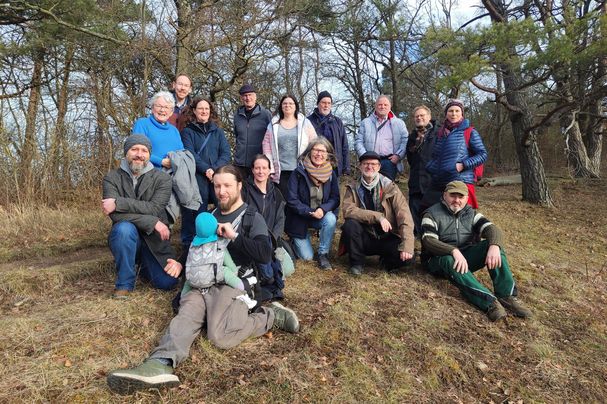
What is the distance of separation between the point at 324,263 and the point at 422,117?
7.15 ft

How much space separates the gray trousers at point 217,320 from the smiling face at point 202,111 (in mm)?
2218

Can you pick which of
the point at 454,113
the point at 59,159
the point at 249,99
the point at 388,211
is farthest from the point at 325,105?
the point at 59,159

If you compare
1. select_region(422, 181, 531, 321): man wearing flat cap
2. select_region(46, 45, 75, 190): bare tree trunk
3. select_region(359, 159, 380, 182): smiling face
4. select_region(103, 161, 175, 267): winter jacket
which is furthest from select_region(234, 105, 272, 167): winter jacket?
select_region(46, 45, 75, 190): bare tree trunk

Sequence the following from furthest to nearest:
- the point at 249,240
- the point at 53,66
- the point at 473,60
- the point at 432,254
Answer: the point at 53,66 → the point at 473,60 → the point at 432,254 → the point at 249,240

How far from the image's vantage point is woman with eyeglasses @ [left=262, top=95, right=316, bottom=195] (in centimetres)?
477

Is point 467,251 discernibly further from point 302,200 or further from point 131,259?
point 131,259

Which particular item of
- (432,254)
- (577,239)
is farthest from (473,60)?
(577,239)

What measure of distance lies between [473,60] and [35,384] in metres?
5.79

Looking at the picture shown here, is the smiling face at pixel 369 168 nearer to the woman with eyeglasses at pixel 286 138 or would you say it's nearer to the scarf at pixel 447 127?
the woman with eyeglasses at pixel 286 138

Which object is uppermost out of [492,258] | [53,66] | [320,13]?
[320,13]

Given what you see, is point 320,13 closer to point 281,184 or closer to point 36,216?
point 281,184

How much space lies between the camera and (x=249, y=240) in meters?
3.13

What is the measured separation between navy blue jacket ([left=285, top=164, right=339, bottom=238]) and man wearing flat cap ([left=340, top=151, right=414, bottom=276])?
0.94 feet

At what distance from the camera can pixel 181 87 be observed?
468cm
